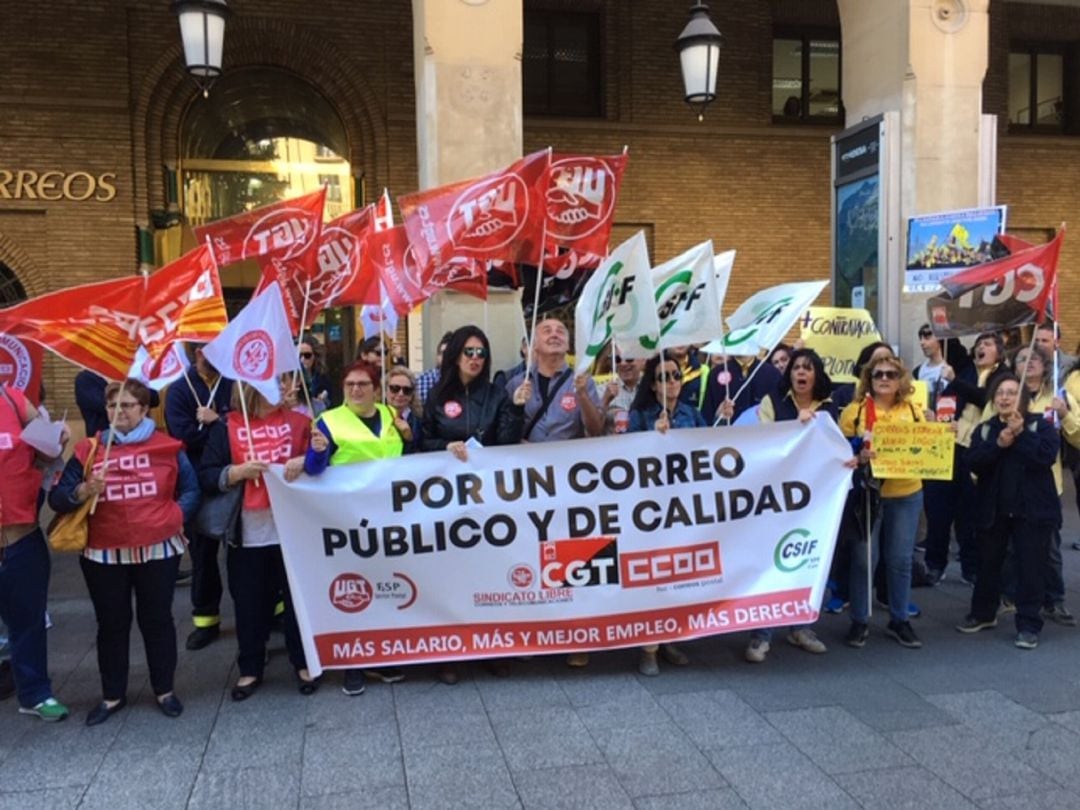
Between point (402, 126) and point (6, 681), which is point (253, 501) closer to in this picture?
point (6, 681)

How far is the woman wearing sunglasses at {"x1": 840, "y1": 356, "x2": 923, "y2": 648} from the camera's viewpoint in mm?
5078

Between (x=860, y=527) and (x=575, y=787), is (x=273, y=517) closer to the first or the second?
(x=575, y=787)

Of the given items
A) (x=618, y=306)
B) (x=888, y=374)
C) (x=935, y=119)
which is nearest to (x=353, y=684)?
(x=618, y=306)

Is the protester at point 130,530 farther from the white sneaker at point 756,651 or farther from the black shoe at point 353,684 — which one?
the white sneaker at point 756,651

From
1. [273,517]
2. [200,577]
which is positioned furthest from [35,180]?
[273,517]

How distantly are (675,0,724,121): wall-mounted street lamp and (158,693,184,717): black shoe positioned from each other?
702 cm

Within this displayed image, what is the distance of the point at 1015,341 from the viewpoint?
7.67 metres

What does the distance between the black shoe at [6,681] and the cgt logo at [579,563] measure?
9.64 ft

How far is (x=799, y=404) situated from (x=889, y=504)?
808mm

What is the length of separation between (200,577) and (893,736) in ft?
13.8

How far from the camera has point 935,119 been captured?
862 cm

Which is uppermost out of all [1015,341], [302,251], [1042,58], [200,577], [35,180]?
[1042,58]

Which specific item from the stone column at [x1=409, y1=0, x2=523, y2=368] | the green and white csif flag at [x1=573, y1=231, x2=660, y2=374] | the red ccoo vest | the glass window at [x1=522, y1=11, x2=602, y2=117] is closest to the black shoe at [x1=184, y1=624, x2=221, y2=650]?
the red ccoo vest

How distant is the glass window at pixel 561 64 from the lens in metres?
13.0
